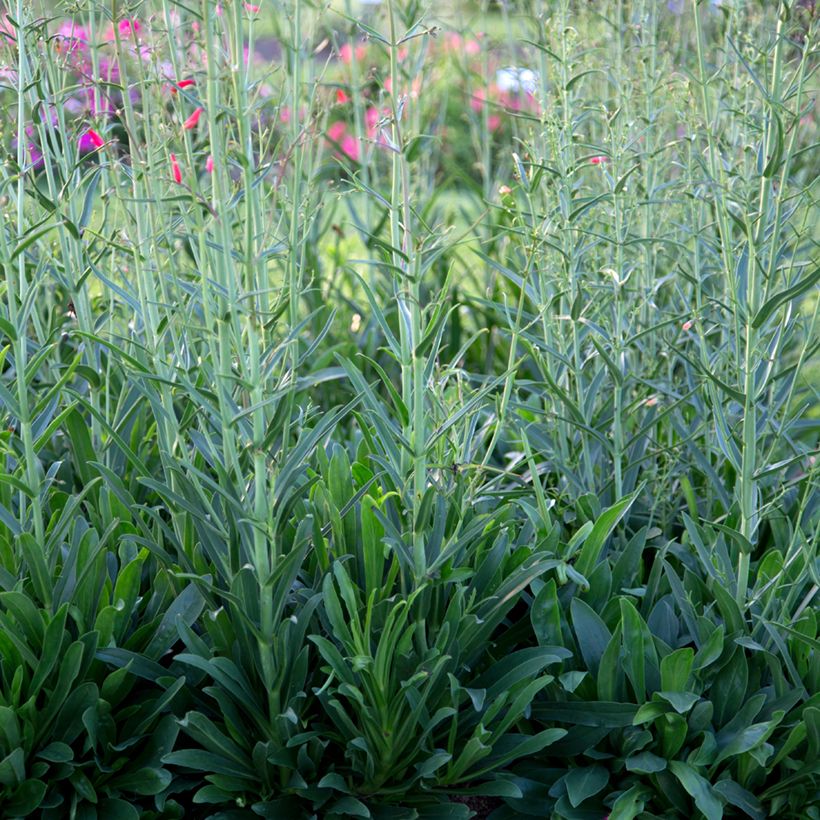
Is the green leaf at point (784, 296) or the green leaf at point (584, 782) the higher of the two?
the green leaf at point (784, 296)

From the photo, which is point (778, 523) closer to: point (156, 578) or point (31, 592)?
point (156, 578)

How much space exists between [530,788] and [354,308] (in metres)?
2.35

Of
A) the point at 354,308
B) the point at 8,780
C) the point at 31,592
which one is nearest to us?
the point at 8,780

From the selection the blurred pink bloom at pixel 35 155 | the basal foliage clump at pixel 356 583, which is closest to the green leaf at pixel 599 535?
the basal foliage clump at pixel 356 583

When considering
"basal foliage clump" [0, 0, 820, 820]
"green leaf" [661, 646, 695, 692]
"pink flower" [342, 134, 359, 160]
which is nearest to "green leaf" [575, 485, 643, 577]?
"basal foliage clump" [0, 0, 820, 820]

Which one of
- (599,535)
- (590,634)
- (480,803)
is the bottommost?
(480,803)

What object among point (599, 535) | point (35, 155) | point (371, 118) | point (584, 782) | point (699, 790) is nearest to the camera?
point (699, 790)

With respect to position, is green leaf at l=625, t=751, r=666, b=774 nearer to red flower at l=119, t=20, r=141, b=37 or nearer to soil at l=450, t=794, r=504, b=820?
soil at l=450, t=794, r=504, b=820

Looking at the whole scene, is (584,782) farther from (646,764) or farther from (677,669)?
(677,669)

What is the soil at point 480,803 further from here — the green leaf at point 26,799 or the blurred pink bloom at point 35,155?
the blurred pink bloom at point 35,155

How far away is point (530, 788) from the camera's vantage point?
2156 millimetres

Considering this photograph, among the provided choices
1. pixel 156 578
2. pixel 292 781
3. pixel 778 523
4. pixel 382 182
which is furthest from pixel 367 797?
Answer: pixel 382 182

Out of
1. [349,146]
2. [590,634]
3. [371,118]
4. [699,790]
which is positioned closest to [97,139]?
[590,634]

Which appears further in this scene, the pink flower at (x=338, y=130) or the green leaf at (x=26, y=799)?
the pink flower at (x=338, y=130)
